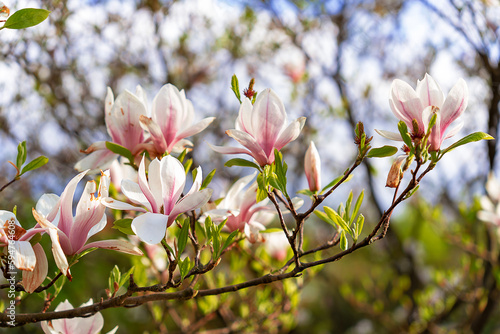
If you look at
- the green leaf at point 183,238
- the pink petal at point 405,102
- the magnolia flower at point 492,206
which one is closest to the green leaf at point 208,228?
the green leaf at point 183,238

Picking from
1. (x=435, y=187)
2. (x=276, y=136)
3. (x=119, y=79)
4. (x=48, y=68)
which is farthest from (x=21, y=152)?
(x=435, y=187)

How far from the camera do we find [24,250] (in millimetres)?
477

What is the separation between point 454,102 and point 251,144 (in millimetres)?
269

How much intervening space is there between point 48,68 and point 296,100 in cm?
119

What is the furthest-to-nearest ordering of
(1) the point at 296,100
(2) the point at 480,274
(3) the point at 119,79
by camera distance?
(1) the point at 296,100 < (3) the point at 119,79 < (2) the point at 480,274

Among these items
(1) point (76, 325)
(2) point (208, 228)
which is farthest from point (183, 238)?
(1) point (76, 325)

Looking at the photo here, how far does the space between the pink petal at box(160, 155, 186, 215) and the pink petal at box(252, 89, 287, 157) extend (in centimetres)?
12

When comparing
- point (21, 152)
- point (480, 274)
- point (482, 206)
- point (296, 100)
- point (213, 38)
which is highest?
point (213, 38)

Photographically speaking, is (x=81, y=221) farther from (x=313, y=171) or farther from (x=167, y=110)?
(x=313, y=171)

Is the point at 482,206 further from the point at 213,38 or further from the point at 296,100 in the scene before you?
the point at 213,38

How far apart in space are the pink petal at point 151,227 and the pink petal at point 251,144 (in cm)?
15

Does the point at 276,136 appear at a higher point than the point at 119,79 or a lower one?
lower

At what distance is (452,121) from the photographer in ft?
1.96

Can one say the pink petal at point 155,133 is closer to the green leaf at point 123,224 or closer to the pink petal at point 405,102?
the green leaf at point 123,224
